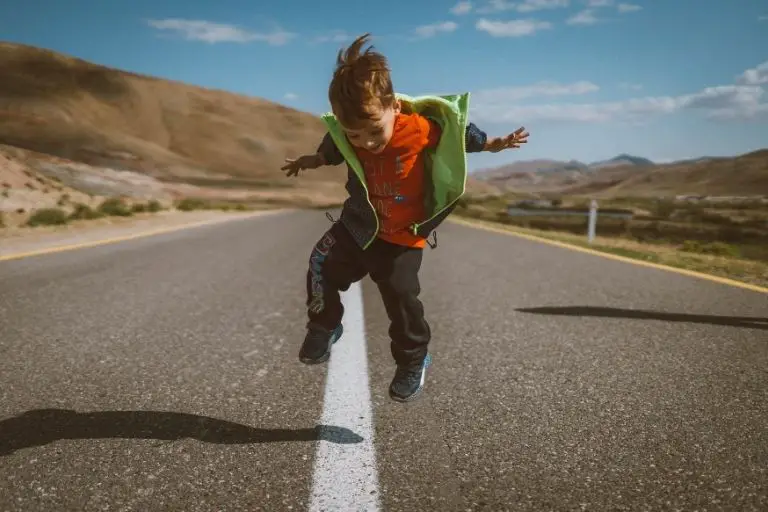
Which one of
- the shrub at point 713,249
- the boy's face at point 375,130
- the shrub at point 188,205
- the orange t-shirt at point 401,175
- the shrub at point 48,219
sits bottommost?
the shrub at point 188,205

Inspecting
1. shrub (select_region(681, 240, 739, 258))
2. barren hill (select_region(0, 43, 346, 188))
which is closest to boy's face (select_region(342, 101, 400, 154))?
shrub (select_region(681, 240, 739, 258))

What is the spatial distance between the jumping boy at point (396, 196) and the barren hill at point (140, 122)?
120m

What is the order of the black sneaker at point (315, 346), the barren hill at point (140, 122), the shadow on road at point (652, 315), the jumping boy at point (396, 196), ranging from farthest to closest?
the barren hill at point (140, 122)
the shadow on road at point (652, 315)
the black sneaker at point (315, 346)
the jumping boy at point (396, 196)

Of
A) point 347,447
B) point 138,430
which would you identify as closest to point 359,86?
point 347,447

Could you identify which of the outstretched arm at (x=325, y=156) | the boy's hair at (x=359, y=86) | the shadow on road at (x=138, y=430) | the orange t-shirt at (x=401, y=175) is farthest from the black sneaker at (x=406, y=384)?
the boy's hair at (x=359, y=86)

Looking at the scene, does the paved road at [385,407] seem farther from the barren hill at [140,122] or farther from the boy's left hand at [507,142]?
the barren hill at [140,122]

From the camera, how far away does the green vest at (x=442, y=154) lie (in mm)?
2951

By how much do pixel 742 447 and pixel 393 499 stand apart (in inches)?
58.1

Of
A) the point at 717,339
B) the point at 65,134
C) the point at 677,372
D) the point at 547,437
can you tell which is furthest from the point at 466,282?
the point at 65,134

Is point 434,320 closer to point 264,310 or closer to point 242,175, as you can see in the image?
point 264,310

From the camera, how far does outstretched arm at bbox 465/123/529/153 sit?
10.3ft

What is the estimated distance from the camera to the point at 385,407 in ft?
10.6

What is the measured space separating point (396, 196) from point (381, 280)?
38cm

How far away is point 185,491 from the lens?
92.4 inches
